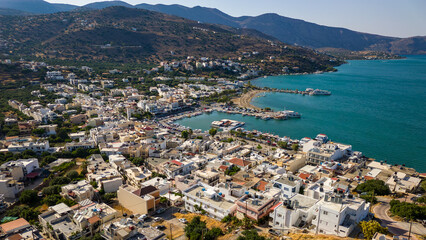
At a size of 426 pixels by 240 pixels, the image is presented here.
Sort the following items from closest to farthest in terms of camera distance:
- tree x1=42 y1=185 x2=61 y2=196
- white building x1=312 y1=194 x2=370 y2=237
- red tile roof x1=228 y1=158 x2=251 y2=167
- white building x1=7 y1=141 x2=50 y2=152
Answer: white building x1=312 y1=194 x2=370 y2=237 → tree x1=42 y1=185 x2=61 y2=196 → red tile roof x1=228 y1=158 x2=251 y2=167 → white building x1=7 y1=141 x2=50 y2=152

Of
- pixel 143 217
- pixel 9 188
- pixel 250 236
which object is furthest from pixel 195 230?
pixel 9 188

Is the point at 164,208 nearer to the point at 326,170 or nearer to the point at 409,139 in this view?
the point at 326,170

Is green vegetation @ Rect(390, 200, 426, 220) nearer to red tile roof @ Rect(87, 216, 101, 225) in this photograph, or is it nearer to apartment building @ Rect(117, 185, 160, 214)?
apartment building @ Rect(117, 185, 160, 214)

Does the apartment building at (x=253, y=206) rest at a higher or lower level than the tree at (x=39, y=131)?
higher

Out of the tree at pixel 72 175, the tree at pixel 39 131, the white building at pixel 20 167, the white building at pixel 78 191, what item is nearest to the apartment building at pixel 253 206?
the white building at pixel 78 191

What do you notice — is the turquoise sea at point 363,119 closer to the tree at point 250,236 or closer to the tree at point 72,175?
the tree at point 72,175

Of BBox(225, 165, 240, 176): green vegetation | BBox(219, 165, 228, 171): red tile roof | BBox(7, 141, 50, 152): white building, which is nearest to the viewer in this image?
BBox(225, 165, 240, 176): green vegetation

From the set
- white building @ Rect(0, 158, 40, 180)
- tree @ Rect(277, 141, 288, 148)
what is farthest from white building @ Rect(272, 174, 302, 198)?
white building @ Rect(0, 158, 40, 180)
